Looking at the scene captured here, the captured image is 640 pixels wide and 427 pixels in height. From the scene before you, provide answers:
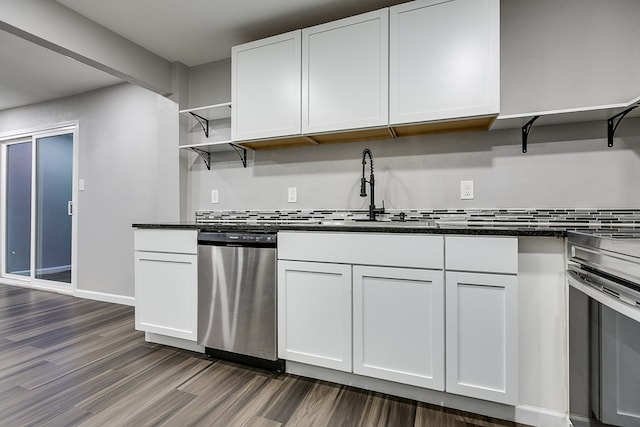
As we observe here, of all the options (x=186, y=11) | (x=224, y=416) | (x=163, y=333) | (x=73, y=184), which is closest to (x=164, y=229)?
(x=163, y=333)

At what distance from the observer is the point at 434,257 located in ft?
4.80

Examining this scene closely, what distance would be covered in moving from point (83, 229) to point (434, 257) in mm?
3822

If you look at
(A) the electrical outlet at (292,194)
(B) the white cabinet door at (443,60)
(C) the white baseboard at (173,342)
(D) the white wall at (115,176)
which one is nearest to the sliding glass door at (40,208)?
(D) the white wall at (115,176)

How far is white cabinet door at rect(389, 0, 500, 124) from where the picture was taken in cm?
167

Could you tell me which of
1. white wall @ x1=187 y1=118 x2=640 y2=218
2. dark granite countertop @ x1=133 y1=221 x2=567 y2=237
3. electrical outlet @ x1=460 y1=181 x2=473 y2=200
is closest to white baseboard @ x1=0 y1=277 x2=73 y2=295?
white wall @ x1=187 y1=118 x2=640 y2=218

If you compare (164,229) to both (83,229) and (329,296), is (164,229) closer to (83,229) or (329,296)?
(329,296)

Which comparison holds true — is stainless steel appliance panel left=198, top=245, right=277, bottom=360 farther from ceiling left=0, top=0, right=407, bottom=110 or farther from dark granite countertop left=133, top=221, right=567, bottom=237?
ceiling left=0, top=0, right=407, bottom=110

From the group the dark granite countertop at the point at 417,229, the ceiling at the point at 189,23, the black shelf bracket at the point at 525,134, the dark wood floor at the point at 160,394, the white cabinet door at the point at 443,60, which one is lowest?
the dark wood floor at the point at 160,394

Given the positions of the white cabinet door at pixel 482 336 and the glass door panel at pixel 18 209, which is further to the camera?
the glass door panel at pixel 18 209

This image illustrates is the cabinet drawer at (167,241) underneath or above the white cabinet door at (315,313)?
A: above

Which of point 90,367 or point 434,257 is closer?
point 434,257

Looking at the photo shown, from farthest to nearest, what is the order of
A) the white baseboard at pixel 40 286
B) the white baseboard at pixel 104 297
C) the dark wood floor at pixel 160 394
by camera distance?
the white baseboard at pixel 40 286
the white baseboard at pixel 104 297
the dark wood floor at pixel 160 394

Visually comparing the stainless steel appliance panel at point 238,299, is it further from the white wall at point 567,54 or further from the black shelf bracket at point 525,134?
the white wall at point 567,54

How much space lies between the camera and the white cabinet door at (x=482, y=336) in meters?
1.37
